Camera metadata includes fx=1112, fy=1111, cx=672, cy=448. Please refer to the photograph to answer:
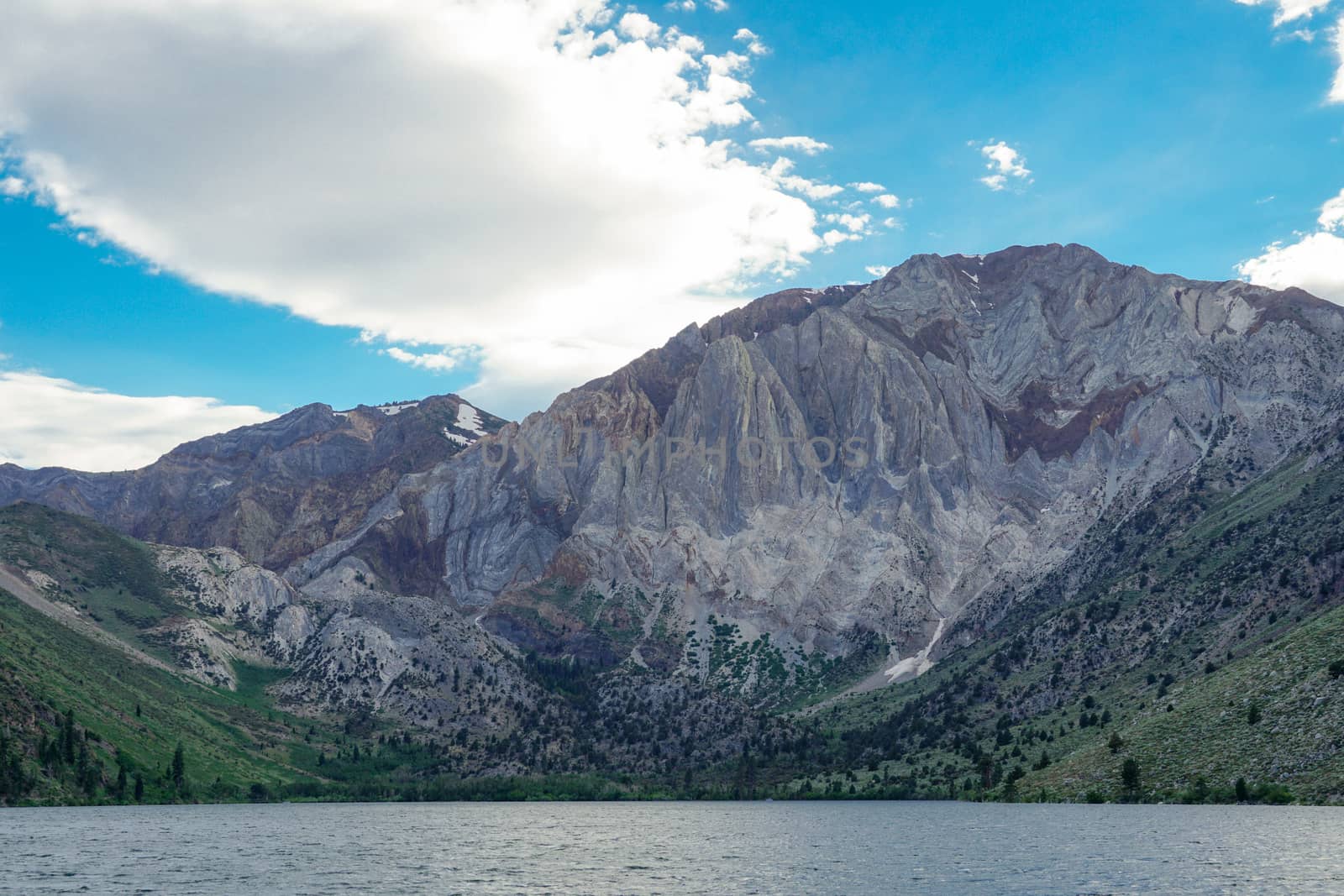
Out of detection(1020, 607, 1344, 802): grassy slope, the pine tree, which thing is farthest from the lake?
detection(1020, 607, 1344, 802): grassy slope

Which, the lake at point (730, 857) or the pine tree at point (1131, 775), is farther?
the pine tree at point (1131, 775)

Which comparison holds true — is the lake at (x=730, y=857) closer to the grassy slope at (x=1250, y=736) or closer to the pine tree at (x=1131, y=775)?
the pine tree at (x=1131, y=775)

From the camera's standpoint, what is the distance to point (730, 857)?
12406 centimetres

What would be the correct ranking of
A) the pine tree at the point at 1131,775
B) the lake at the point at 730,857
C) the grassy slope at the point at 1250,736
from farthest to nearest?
the pine tree at the point at 1131,775 → the grassy slope at the point at 1250,736 → the lake at the point at 730,857

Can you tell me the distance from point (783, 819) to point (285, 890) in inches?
4523

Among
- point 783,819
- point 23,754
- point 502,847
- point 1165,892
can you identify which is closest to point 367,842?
point 502,847

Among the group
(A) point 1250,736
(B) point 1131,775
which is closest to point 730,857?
(B) point 1131,775

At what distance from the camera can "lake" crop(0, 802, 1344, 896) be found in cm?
9025

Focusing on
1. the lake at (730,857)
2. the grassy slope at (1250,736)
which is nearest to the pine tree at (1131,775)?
the grassy slope at (1250,736)

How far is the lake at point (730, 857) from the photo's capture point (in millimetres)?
90250

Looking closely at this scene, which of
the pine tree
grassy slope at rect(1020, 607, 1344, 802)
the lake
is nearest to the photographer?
the lake

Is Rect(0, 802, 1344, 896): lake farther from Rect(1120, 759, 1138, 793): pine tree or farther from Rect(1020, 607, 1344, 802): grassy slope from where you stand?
Rect(1020, 607, 1344, 802): grassy slope

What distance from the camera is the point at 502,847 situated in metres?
140

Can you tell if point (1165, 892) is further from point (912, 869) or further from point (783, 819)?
point (783, 819)
